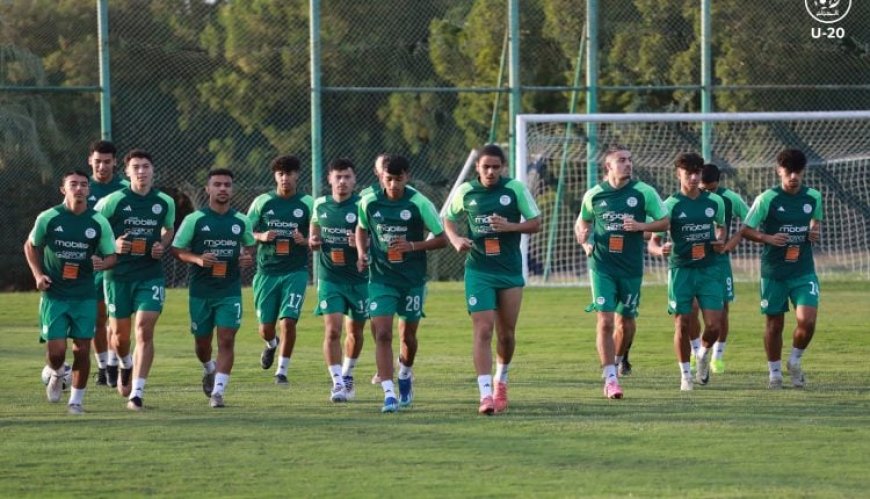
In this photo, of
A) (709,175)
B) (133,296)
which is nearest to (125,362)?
(133,296)

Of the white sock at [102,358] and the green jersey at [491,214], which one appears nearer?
the green jersey at [491,214]

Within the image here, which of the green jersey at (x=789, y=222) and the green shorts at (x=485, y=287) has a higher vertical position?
the green jersey at (x=789, y=222)

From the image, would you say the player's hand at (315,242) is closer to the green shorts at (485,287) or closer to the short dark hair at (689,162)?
the green shorts at (485,287)

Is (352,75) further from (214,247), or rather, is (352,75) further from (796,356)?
(214,247)

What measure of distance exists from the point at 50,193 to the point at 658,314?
11.2 metres

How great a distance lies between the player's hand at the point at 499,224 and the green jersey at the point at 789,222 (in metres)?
3.12

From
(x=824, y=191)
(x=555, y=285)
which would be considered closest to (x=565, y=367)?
(x=555, y=285)

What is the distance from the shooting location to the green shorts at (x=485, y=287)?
13.0 m

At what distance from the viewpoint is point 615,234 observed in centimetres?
1423

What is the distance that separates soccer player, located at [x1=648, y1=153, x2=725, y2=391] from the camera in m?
14.8

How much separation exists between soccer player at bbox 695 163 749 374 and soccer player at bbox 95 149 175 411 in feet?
16.1

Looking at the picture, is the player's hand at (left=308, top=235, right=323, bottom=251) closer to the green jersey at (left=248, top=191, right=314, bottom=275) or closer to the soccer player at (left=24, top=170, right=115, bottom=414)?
the green jersey at (left=248, top=191, right=314, bottom=275)

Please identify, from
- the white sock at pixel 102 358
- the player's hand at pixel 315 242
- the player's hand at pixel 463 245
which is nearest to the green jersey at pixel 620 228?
the player's hand at pixel 463 245

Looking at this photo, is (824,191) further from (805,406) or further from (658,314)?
(805,406)
